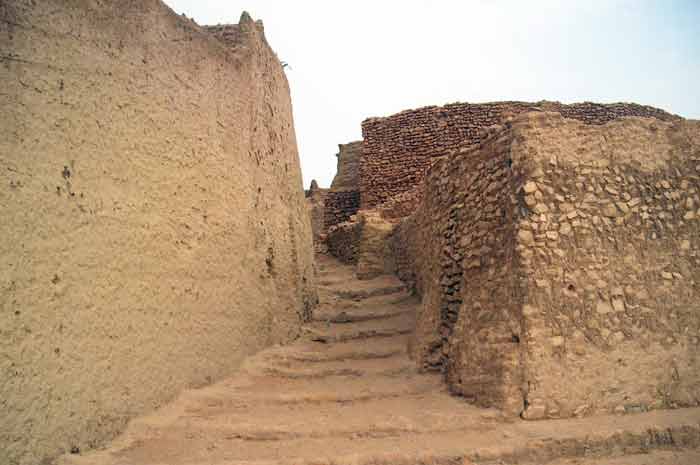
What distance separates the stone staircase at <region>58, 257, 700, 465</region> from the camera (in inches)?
142

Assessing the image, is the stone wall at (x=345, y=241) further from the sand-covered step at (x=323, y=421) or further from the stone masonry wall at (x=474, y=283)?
the sand-covered step at (x=323, y=421)

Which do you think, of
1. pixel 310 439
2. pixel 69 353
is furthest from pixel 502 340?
pixel 69 353

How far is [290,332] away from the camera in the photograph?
6652 mm

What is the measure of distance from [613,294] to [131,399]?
11.9ft

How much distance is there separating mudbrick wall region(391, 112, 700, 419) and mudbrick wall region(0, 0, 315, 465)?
227 cm

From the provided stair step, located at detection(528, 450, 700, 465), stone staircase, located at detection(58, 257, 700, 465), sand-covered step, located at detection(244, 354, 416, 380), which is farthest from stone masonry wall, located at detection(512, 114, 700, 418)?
sand-covered step, located at detection(244, 354, 416, 380)

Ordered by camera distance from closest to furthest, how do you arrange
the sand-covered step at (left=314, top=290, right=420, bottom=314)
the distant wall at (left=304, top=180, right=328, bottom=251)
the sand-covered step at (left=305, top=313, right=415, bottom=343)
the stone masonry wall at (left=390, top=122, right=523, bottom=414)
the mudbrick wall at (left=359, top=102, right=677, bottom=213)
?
1. the stone masonry wall at (left=390, top=122, right=523, bottom=414)
2. the sand-covered step at (left=305, top=313, right=415, bottom=343)
3. the sand-covered step at (left=314, top=290, right=420, bottom=314)
4. the mudbrick wall at (left=359, top=102, right=677, bottom=213)
5. the distant wall at (left=304, top=180, right=328, bottom=251)

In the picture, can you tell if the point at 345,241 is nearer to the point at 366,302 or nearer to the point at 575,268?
the point at 366,302

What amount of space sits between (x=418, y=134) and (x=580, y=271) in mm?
7964

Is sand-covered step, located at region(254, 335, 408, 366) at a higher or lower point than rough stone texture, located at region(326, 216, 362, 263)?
lower

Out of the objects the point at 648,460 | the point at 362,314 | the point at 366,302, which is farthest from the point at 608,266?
the point at 366,302

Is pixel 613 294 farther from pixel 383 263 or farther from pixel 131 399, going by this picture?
pixel 383 263

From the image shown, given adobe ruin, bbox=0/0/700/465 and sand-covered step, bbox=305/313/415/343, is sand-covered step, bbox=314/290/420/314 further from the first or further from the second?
adobe ruin, bbox=0/0/700/465

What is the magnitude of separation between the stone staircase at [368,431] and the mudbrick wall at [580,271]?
0.23 metres
